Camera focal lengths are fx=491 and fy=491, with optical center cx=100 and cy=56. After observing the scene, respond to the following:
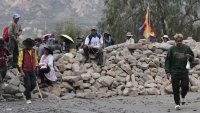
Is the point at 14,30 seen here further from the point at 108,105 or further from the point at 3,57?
the point at 108,105

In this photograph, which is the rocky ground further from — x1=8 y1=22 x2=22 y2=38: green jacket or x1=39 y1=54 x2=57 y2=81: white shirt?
x1=8 y1=22 x2=22 y2=38: green jacket

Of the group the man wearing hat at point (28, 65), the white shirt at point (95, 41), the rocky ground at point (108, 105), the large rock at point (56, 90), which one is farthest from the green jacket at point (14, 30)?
the white shirt at point (95, 41)

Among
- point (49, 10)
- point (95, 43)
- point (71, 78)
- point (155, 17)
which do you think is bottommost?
point (71, 78)

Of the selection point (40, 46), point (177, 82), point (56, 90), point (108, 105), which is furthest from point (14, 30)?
point (177, 82)

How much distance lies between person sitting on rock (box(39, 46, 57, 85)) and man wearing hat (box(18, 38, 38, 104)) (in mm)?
1772

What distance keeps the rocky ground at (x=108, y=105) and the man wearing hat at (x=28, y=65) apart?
0.54m

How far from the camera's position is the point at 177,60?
12.8m

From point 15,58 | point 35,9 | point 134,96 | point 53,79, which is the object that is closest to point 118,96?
point 134,96

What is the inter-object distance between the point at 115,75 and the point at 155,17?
19.7 m

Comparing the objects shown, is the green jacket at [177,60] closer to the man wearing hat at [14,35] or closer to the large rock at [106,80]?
the large rock at [106,80]

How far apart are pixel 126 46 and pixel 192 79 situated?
12.0 feet

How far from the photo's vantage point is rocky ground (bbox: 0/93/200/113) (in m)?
12.6

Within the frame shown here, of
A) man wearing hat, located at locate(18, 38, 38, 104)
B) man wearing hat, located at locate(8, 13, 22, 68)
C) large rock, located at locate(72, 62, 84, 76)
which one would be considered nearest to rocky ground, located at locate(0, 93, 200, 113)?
man wearing hat, located at locate(18, 38, 38, 104)

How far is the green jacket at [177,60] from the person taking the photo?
1279 centimetres
